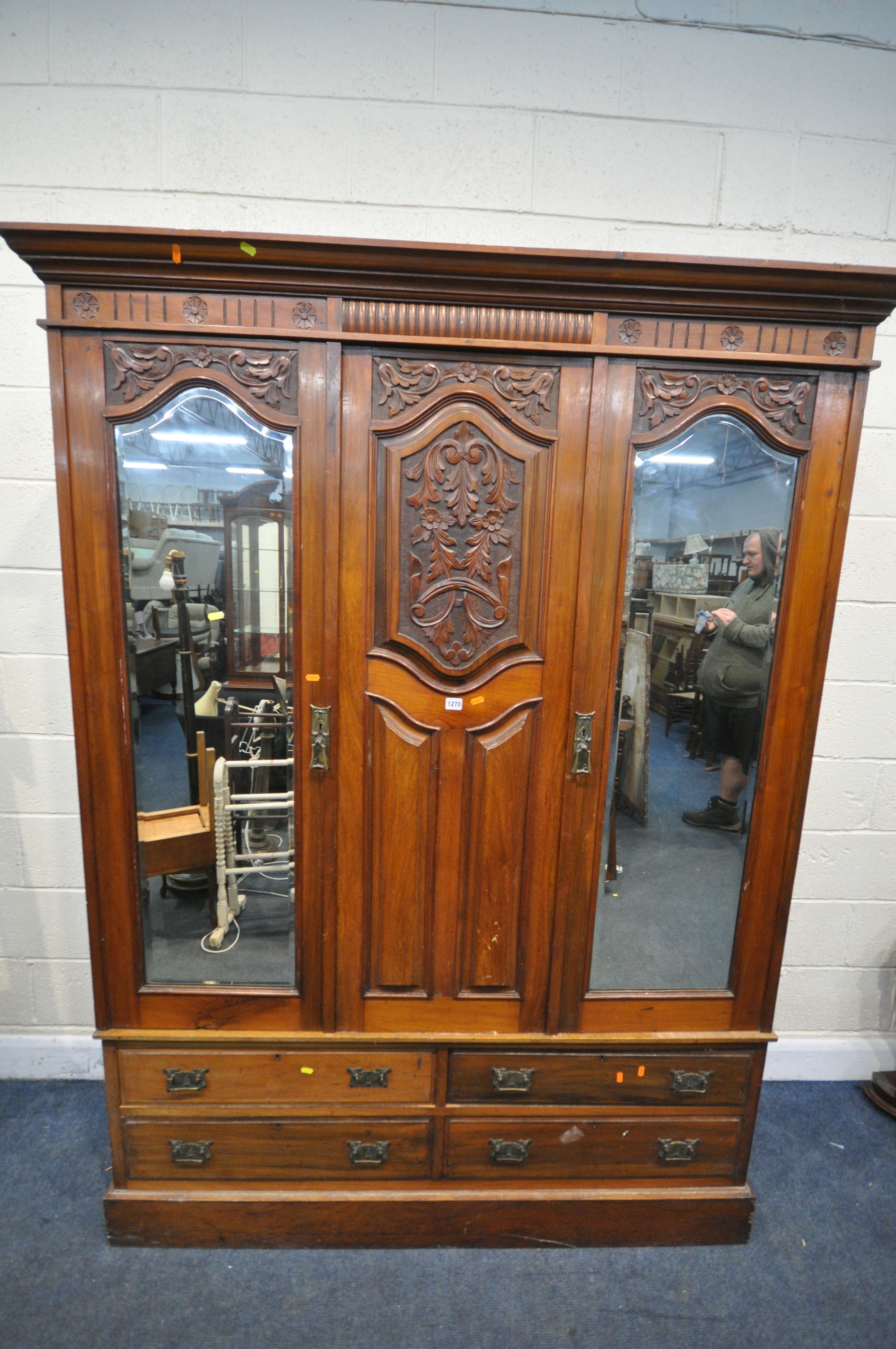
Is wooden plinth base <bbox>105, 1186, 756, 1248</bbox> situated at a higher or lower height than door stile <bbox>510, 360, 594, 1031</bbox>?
lower

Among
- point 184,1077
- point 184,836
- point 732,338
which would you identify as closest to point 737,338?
point 732,338

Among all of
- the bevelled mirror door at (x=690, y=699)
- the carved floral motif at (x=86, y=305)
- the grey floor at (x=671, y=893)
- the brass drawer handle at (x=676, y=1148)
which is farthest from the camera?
the brass drawer handle at (x=676, y=1148)

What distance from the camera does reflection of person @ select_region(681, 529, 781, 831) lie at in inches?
55.5

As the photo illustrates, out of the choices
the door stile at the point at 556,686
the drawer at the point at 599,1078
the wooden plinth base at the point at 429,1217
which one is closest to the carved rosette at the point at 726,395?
the door stile at the point at 556,686

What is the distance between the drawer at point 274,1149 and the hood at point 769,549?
1470 mm

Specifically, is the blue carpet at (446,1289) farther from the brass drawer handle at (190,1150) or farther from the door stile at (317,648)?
the door stile at (317,648)

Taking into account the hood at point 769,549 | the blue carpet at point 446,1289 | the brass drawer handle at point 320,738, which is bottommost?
the blue carpet at point 446,1289

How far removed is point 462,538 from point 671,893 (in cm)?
94

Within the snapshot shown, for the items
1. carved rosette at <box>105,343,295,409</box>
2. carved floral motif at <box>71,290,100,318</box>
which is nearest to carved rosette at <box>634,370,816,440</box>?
carved rosette at <box>105,343,295,409</box>

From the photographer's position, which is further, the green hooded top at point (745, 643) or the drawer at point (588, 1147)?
the drawer at point (588, 1147)

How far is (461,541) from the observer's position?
4.46 feet

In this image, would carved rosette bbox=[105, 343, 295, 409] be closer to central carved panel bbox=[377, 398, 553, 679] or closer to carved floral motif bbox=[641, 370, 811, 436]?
central carved panel bbox=[377, 398, 553, 679]

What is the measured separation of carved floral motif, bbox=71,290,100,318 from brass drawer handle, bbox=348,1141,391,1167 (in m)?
1.89

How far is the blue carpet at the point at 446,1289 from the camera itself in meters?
1.42
